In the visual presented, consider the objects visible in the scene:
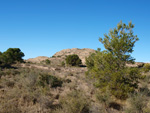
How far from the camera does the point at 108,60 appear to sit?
8.25 meters

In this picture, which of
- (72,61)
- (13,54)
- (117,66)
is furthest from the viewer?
(72,61)

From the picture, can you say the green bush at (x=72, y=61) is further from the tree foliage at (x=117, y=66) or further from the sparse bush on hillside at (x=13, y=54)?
the tree foliage at (x=117, y=66)

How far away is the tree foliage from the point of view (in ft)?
25.1

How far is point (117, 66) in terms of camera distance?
8281mm

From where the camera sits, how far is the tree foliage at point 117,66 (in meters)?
7.65

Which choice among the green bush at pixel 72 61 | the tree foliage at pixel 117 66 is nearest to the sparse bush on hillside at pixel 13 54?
the green bush at pixel 72 61

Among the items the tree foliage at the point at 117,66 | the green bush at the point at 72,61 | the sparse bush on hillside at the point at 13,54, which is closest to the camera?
the tree foliage at the point at 117,66

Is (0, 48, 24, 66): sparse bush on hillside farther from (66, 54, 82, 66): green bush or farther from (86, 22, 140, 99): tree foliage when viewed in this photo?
(86, 22, 140, 99): tree foliage

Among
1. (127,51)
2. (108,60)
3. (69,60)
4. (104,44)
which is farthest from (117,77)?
(69,60)

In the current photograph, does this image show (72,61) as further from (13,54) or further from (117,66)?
(117,66)

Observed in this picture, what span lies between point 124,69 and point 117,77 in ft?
2.71

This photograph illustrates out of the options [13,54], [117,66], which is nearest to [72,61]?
[13,54]

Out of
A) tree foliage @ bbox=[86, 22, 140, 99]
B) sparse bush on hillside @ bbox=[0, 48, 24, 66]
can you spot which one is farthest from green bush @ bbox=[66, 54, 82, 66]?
tree foliage @ bbox=[86, 22, 140, 99]

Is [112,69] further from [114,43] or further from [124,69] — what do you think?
[114,43]
